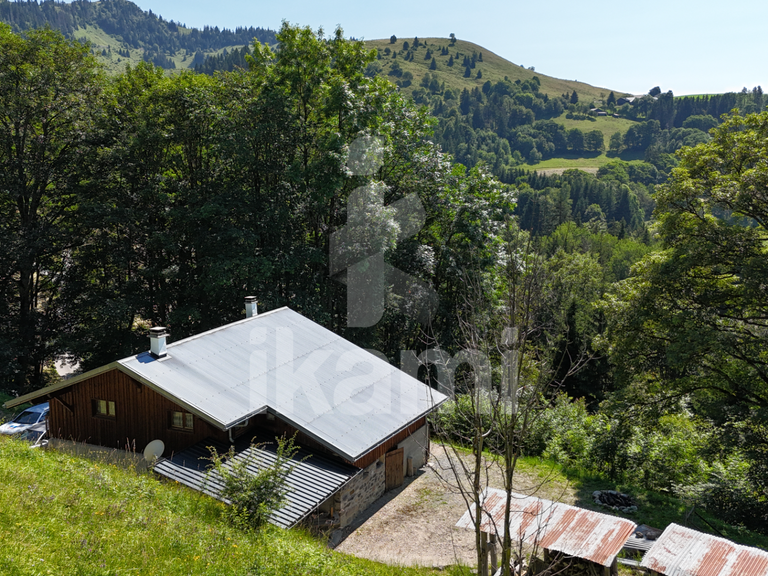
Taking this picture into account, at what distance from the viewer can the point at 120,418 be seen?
1669cm

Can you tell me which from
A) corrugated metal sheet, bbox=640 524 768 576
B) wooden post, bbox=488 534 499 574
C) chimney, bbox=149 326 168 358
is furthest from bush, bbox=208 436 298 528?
corrugated metal sheet, bbox=640 524 768 576

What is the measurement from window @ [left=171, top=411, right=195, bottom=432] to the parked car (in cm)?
845

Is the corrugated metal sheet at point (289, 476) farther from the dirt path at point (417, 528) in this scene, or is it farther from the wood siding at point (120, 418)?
the dirt path at point (417, 528)

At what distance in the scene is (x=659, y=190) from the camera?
68.2ft

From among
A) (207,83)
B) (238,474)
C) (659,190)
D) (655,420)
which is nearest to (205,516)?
(238,474)

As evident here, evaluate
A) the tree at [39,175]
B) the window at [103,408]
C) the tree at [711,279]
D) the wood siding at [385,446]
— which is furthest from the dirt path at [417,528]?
the tree at [39,175]

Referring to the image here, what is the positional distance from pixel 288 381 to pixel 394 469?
4.87 metres

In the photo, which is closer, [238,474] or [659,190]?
[238,474]

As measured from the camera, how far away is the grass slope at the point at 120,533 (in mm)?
8148

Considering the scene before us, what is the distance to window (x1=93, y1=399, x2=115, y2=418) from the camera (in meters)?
16.9

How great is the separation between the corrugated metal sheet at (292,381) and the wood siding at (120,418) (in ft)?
2.96

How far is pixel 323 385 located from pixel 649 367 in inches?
504

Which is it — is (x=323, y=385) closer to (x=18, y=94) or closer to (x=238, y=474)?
(x=238, y=474)

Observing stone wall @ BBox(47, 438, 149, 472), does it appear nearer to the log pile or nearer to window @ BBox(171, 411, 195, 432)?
window @ BBox(171, 411, 195, 432)
